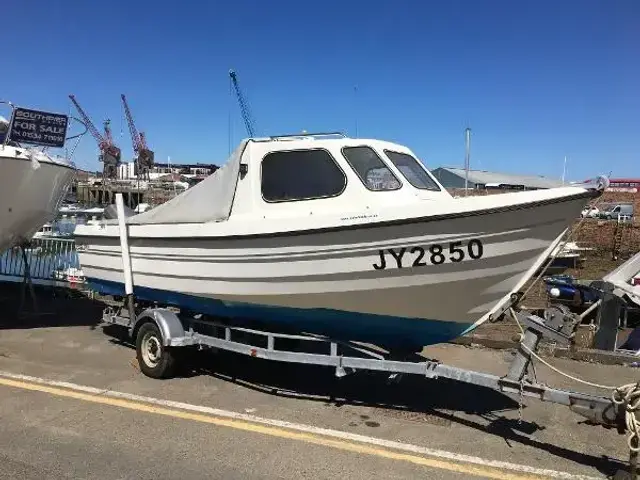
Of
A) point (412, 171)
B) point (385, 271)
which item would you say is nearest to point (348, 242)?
point (385, 271)

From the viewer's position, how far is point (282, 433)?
4918 mm

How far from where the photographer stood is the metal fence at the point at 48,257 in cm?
1177

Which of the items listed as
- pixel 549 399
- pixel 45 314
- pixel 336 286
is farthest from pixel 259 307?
pixel 45 314

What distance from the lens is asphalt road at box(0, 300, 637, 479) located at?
4285 mm

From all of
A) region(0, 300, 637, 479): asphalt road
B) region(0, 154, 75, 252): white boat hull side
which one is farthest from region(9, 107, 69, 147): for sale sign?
region(0, 300, 637, 479): asphalt road

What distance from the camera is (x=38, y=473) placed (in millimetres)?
4078

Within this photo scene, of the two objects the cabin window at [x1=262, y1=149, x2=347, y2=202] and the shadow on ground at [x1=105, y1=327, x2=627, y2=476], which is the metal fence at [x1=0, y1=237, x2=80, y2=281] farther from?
the cabin window at [x1=262, y1=149, x2=347, y2=202]

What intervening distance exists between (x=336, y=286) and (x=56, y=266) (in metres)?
8.61

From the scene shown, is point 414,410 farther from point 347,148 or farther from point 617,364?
point 617,364

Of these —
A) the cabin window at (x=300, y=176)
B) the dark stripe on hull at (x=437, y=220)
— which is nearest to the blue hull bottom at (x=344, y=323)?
A: the dark stripe on hull at (x=437, y=220)

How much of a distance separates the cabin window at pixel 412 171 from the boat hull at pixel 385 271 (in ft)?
3.95

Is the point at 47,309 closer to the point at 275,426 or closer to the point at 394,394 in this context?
the point at 275,426

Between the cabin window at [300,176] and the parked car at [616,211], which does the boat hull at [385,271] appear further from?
the parked car at [616,211]

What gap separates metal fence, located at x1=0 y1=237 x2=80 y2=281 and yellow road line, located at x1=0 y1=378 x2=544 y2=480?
5.93m
